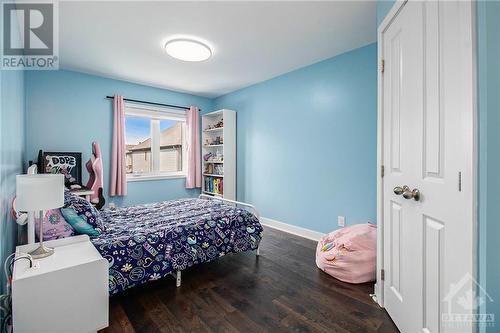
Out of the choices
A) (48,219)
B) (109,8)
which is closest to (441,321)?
(48,219)

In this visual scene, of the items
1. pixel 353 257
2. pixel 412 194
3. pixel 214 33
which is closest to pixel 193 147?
pixel 214 33

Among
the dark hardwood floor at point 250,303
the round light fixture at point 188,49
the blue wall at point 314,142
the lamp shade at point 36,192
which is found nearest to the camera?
the lamp shade at point 36,192

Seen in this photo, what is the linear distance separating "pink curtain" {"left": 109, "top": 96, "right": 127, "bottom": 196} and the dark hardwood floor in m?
2.22

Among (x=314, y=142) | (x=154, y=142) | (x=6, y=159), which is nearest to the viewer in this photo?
(x=6, y=159)

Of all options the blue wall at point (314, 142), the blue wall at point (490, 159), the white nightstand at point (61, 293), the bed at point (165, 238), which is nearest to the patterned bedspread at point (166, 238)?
the bed at point (165, 238)

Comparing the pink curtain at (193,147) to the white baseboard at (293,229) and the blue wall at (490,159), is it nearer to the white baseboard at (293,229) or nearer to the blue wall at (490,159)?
the white baseboard at (293,229)

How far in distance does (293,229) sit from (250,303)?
1880 mm

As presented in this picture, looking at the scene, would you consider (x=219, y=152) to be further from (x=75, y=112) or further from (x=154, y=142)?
(x=75, y=112)

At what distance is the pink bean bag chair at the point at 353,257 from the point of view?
2186 millimetres

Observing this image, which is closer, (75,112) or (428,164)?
(428,164)

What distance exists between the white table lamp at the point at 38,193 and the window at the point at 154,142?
2.80 meters

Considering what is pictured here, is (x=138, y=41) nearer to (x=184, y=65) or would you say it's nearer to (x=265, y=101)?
(x=184, y=65)

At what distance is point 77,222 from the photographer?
1835mm

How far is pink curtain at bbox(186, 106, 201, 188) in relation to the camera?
4727 millimetres
